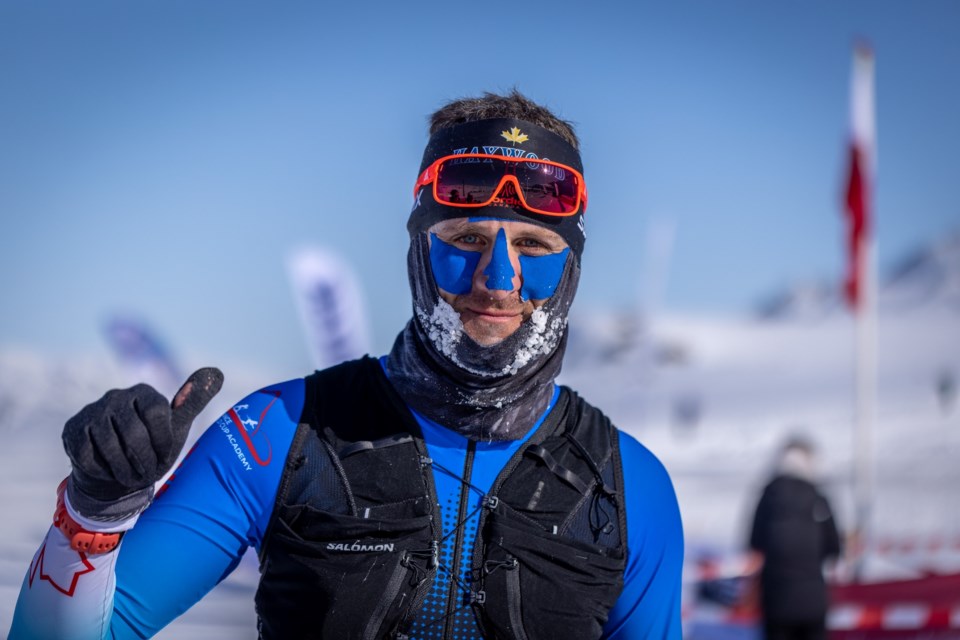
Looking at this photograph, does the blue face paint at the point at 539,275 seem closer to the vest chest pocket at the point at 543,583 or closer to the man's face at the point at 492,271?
the man's face at the point at 492,271

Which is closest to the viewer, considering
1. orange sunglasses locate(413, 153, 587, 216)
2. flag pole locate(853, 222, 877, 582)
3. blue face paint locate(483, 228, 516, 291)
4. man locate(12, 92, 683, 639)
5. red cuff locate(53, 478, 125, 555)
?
red cuff locate(53, 478, 125, 555)

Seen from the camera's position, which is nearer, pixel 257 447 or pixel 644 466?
pixel 257 447

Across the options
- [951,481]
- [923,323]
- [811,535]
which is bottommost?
[811,535]

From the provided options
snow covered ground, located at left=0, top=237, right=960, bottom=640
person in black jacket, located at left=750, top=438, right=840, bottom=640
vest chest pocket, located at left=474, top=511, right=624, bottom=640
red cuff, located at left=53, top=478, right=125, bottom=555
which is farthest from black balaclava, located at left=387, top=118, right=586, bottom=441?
person in black jacket, located at left=750, top=438, right=840, bottom=640

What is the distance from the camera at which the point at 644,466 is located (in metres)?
2.38

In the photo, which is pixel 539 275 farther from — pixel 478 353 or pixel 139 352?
pixel 139 352

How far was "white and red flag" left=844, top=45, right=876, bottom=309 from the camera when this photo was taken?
10.5m

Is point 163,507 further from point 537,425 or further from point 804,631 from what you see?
point 804,631

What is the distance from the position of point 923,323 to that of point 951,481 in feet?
139

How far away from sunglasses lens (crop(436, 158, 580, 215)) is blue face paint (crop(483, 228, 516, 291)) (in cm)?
15

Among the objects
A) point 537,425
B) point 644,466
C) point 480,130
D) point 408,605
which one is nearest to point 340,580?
point 408,605

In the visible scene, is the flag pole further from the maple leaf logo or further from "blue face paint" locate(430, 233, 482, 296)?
"blue face paint" locate(430, 233, 482, 296)

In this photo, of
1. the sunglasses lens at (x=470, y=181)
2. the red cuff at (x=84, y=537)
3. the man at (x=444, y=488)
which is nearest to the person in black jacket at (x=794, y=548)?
the man at (x=444, y=488)

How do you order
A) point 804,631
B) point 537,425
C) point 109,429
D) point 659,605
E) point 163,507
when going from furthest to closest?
point 804,631, point 537,425, point 659,605, point 163,507, point 109,429
